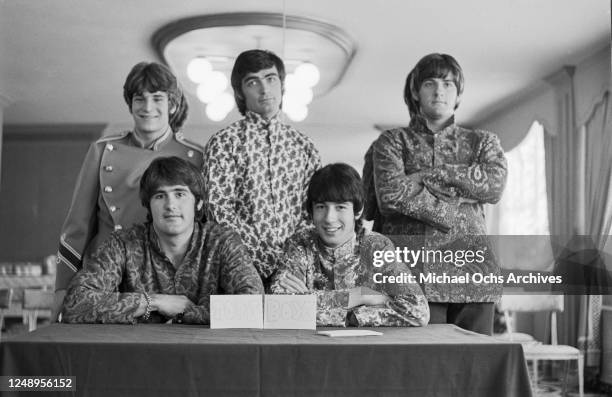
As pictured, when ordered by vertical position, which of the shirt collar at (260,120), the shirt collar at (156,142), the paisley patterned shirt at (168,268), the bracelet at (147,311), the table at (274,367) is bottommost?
the table at (274,367)

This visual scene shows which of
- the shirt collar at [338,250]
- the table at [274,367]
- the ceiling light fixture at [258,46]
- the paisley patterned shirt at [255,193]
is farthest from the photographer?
the ceiling light fixture at [258,46]

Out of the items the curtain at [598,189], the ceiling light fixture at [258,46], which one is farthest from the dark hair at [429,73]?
the curtain at [598,189]

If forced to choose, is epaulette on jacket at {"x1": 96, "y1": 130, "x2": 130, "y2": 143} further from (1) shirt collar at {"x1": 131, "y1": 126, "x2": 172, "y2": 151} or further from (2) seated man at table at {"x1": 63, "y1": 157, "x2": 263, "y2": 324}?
(2) seated man at table at {"x1": 63, "y1": 157, "x2": 263, "y2": 324}

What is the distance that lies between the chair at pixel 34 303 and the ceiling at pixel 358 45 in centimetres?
53

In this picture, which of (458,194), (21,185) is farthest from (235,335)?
(21,185)

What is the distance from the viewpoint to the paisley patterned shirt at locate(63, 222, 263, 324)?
61.6 inches

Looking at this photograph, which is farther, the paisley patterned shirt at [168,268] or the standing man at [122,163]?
the standing man at [122,163]

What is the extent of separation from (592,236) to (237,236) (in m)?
1.19

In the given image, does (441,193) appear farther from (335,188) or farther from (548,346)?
(548,346)

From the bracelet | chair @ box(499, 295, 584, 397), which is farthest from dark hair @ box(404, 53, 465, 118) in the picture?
chair @ box(499, 295, 584, 397)

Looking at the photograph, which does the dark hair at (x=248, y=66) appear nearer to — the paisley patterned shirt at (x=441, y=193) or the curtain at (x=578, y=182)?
the paisley patterned shirt at (x=441, y=193)

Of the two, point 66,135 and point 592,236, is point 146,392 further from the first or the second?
point 592,236

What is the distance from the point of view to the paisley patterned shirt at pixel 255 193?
177 cm

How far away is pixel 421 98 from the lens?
192 cm
